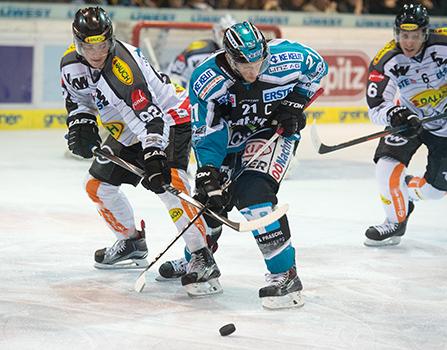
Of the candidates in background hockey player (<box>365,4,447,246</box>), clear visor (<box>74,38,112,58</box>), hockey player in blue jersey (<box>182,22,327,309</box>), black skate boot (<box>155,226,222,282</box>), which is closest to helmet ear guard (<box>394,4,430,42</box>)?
background hockey player (<box>365,4,447,246</box>)

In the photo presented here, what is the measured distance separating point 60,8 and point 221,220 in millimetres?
5967

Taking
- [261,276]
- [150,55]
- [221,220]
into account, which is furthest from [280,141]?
[150,55]

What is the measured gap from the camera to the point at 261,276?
14.1 feet

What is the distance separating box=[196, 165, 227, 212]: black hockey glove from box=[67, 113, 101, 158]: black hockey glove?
1.86 feet

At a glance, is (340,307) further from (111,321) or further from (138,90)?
(138,90)

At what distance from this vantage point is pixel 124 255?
14.5 feet

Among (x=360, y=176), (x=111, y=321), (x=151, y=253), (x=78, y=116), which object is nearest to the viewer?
(x=111, y=321)

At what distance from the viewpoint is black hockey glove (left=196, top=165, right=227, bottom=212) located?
366 cm

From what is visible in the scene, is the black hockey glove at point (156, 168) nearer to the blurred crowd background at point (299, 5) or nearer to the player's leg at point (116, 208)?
the player's leg at point (116, 208)

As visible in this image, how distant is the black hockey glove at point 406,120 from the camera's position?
15.6 ft

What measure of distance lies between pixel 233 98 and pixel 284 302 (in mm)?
805

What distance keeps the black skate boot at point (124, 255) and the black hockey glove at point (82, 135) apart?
0.53 metres

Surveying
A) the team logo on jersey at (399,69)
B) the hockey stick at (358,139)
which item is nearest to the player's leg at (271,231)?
the hockey stick at (358,139)

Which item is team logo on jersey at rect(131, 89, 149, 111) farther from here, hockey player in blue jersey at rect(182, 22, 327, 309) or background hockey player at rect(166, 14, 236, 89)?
background hockey player at rect(166, 14, 236, 89)
